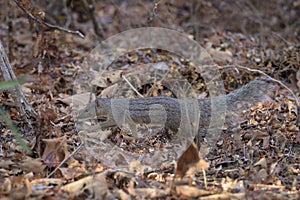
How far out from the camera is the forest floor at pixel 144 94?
3.39 meters

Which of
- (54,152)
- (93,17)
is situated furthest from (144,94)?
(54,152)

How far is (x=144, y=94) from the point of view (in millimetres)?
5660

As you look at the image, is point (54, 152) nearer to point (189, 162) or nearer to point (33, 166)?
point (33, 166)

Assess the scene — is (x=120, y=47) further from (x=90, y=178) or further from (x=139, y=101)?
(x=90, y=178)

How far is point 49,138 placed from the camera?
151 inches

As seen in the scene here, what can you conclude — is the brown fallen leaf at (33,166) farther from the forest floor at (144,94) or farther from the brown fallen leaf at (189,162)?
the brown fallen leaf at (189,162)

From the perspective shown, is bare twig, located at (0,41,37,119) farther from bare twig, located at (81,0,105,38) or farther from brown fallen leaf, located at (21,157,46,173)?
bare twig, located at (81,0,105,38)

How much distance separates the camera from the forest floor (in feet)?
11.1

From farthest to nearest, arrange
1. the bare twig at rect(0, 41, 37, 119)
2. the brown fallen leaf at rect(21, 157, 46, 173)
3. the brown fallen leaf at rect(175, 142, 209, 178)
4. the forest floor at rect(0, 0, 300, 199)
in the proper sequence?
the bare twig at rect(0, 41, 37, 119), the brown fallen leaf at rect(21, 157, 46, 173), the forest floor at rect(0, 0, 300, 199), the brown fallen leaf at rect(175, 142, 209, 178)

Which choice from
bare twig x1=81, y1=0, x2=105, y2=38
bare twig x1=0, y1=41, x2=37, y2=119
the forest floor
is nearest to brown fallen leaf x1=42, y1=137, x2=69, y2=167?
the forest floor

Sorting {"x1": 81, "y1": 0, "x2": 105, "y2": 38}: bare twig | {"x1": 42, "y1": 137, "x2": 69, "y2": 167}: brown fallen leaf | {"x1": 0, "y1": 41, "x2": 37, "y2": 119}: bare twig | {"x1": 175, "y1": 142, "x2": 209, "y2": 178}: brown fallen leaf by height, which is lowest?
{"x1": 175, "y1": 142, "x2": 209, "y2": 178}: brown fallen leaf

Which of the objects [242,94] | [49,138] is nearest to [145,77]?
[242,94]

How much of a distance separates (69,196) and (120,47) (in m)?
4.01

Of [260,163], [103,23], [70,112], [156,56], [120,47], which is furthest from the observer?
[103,23]
